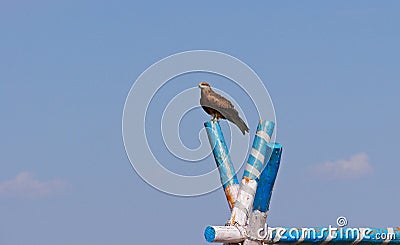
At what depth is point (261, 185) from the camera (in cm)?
1655

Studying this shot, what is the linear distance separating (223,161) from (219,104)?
0.94 metres

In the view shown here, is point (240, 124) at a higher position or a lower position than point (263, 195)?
higher

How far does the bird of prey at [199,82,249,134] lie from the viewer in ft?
59.4

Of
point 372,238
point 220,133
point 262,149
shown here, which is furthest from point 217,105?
point 372,238

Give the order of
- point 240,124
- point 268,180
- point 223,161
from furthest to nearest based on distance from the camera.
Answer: point 240,124 → point 223,161 → point 268,180

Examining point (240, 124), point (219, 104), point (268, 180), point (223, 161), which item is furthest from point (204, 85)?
point (268, 180)

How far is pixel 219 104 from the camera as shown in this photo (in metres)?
18.1

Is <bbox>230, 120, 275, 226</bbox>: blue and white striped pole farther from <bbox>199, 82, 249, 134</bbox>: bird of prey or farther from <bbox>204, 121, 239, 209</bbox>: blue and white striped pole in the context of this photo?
<bbox>199, 82, 249, 134</bbox>: bird of prey

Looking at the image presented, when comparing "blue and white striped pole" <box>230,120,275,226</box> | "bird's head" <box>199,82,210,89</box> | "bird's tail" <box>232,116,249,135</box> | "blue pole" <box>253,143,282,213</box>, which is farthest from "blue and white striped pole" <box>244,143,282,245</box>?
"bird's head" <box>199,82,210,89</box>

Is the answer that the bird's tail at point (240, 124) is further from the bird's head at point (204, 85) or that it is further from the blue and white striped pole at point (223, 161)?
the bird's head at point (204, 85)

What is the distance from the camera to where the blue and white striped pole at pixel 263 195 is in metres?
16.5

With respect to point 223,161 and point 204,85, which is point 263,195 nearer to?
point 223,161

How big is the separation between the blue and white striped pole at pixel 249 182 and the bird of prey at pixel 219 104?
1.43 metres
